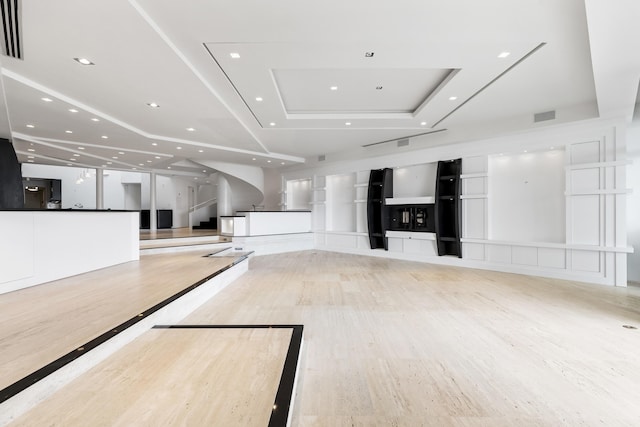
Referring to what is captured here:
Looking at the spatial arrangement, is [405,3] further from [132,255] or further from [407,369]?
[132,255]

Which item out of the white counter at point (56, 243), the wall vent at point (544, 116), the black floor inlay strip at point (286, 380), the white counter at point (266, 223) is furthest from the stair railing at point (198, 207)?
the wall vent at point (544, 116)

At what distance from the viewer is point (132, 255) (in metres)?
6.00

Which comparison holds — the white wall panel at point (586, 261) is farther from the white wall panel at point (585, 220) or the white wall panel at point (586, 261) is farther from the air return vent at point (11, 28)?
the air return vent at point (11, 28)

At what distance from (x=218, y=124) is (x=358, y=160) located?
4.44 metres

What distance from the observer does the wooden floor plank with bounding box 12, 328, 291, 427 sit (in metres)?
1.52

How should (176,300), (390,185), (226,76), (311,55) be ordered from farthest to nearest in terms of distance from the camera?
(390,185)
(226,76)
(311,55)
(176,300)

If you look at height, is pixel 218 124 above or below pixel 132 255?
above

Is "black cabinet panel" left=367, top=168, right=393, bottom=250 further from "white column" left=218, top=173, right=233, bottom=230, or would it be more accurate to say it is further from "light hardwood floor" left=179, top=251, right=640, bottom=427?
"white column" left=218, top=173, right=233, bottom=230

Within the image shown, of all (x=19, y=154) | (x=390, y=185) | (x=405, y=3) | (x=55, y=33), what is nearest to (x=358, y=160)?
(x=390, y=185)

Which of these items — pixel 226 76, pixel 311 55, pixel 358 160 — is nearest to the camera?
pixel 311 55

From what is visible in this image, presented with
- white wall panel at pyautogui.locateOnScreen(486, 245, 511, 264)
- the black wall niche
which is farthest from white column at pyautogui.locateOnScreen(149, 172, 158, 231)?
white wall panel at pyautogui.locateOnScreen(486, 245, 511, 264)

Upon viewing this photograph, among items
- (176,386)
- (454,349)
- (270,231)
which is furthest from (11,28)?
(270,231)

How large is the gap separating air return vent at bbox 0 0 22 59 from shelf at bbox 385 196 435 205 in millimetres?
7356

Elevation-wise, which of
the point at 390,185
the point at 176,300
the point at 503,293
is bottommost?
the point at 503,293
